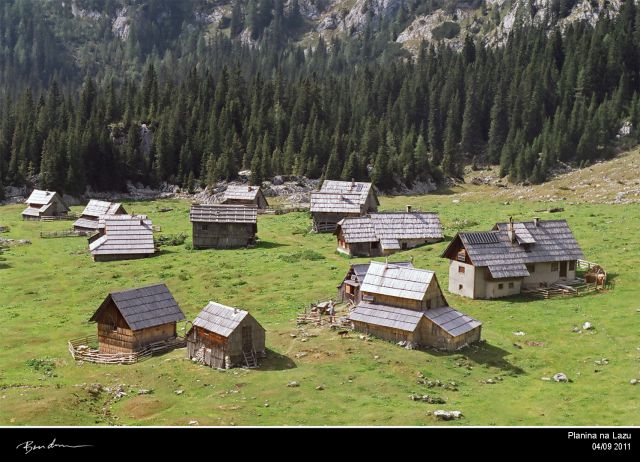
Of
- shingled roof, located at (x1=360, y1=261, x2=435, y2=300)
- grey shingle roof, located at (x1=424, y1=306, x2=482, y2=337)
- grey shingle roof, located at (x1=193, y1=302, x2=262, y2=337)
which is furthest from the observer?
shingled roof, located at (x1=360, y1=261, x2=435, y2=300)

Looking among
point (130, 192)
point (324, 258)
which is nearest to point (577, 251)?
point (324, 258)

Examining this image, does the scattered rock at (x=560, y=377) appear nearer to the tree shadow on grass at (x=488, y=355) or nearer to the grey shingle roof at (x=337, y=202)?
the tree shadow on grass at (x=488, y=355)

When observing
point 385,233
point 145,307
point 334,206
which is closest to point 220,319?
point 145,307

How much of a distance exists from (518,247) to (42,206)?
81604 millimetres

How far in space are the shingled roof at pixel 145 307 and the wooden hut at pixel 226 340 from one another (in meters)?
3.91

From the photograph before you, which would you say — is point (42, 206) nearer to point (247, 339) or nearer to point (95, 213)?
point (95, 213)

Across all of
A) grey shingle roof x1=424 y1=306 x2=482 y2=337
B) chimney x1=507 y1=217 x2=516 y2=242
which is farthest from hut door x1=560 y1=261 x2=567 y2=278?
grey shingle roof x1=424 y1=306 x2=482 y2=337

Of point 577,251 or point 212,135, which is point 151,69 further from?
point 577,251

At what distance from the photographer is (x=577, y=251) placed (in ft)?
207

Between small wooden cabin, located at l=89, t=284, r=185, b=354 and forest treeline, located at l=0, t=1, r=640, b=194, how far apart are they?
90718 mm

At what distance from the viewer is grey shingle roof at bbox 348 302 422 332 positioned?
4769 cm

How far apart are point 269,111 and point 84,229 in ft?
244

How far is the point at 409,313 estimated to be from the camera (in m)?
48.5
